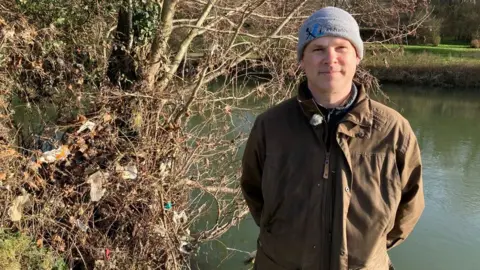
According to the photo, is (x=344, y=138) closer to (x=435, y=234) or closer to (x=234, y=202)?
(x=234, y=202)

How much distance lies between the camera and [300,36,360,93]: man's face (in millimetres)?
1548

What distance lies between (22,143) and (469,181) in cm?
724

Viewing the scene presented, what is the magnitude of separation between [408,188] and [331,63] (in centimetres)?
56

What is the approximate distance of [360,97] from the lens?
5.27 feet

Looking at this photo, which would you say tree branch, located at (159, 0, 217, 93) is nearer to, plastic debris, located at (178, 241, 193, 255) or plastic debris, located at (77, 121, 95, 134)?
plastic debris, located at (77, 121, 95, 134)

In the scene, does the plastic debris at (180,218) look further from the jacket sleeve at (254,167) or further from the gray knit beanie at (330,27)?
the gray knit beanie at (330,27)

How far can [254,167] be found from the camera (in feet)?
6.17

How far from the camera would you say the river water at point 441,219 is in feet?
18.4

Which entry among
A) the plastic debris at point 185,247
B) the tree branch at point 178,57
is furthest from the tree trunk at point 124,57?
the plastic debris at point 185,247

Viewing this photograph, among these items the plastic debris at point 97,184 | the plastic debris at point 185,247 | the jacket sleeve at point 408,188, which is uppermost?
the jacket sleeve at point 408,188

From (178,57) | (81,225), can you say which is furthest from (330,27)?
(178,57)

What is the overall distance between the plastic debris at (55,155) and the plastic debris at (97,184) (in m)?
0.25

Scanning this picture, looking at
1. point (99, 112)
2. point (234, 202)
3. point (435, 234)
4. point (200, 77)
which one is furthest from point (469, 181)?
point (99, 112)

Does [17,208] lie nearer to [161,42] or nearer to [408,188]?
[161,42]
